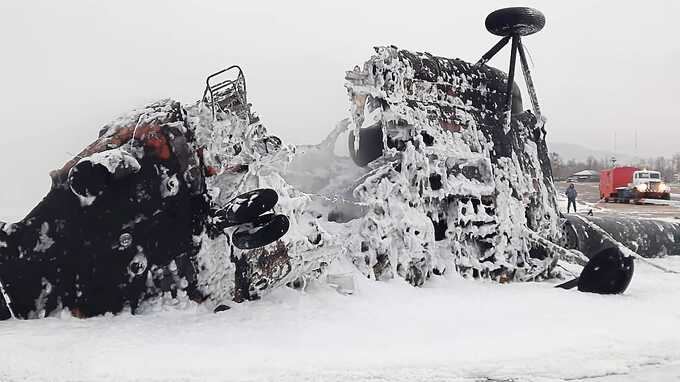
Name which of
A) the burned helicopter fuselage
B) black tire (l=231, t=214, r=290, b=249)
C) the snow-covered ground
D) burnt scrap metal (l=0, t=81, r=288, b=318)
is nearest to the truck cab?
the snow-covered ground

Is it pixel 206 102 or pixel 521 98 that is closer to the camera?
pixel 206 102

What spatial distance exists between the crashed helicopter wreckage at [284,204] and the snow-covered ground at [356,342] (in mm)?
285

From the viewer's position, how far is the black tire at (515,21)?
7219mm

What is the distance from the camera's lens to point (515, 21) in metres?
7.27

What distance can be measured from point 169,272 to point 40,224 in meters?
0.98

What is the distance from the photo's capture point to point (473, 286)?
5.94 metres

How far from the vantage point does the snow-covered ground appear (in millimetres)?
3246

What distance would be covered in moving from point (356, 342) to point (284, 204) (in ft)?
4.59

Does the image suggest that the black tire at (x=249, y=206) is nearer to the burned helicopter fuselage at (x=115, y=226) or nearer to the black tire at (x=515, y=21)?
the burned helicopter fuselage at (x=115, y=226)

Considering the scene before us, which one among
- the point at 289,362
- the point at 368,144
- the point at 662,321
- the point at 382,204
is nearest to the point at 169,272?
the point at 289,362

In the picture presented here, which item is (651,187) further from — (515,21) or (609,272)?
(609,272)

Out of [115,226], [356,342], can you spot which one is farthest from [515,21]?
[115,226]

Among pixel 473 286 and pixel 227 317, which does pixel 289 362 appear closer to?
pixel 227 317

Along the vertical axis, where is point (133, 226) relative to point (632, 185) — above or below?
above
